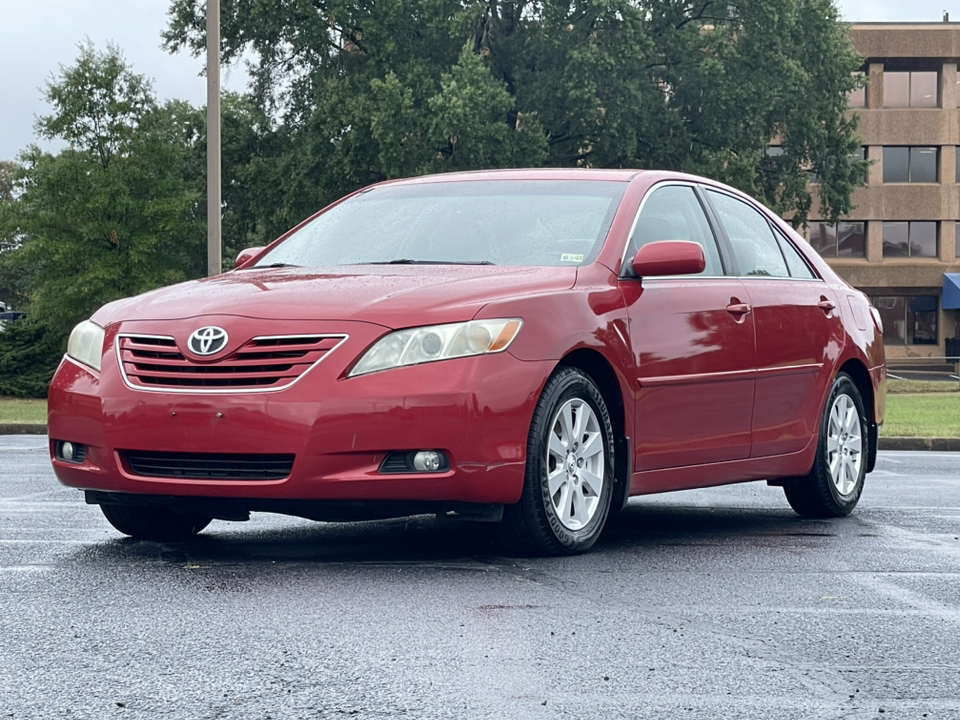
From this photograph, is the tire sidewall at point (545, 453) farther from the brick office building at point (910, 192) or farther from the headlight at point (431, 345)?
the brick office building at point (910, 192)

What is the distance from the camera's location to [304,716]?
3877 millimetres

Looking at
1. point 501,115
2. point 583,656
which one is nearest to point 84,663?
point 583,656

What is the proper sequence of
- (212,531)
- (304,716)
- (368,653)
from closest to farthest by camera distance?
(304,716) < (368,653) < (212,531)

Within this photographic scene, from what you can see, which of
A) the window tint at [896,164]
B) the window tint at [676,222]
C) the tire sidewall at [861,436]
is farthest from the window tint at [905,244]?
the window tint at [676,222]

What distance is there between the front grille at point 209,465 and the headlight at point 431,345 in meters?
0.47

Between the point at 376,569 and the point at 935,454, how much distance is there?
11037mm

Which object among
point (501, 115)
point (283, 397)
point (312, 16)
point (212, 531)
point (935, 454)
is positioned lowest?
point (935, 454)

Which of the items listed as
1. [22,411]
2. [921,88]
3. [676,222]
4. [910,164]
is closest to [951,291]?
[910,164]

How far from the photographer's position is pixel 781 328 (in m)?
8.15

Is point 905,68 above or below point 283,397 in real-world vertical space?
above

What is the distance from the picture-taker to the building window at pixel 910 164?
66.7 m

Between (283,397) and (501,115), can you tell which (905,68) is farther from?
(283,397)

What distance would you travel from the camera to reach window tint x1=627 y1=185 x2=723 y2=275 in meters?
7.61

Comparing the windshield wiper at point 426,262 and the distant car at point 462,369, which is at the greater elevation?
the windshield wiper at point 426,262
